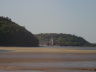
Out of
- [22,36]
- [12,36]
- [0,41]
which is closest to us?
[0,41]

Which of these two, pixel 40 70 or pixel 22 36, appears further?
pixel 22 36

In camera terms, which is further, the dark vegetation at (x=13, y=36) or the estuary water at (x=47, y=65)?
the dark vegetation at (x=13, y=36)

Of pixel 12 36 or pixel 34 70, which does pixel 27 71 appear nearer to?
pixel 34 70

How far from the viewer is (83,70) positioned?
2081cm

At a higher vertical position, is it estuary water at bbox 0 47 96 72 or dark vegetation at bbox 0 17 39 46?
dark vegetation at bbox 0 17 39 46

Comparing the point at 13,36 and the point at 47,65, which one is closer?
the point at 47,65

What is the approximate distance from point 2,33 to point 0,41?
577 cm

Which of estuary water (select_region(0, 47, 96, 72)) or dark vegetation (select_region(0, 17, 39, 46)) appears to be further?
dark vegetation (select_region(0, 17, 39, 46))

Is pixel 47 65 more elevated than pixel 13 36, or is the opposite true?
pixel 13 36

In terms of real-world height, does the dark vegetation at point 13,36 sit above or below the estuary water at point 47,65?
above

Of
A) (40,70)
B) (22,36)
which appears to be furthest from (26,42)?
(40,70)

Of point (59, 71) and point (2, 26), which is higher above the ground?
point (2, 26)

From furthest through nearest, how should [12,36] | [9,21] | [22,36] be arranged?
[9,21] → [22,36] → [12,36]

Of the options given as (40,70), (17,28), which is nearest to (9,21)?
(17,28)
